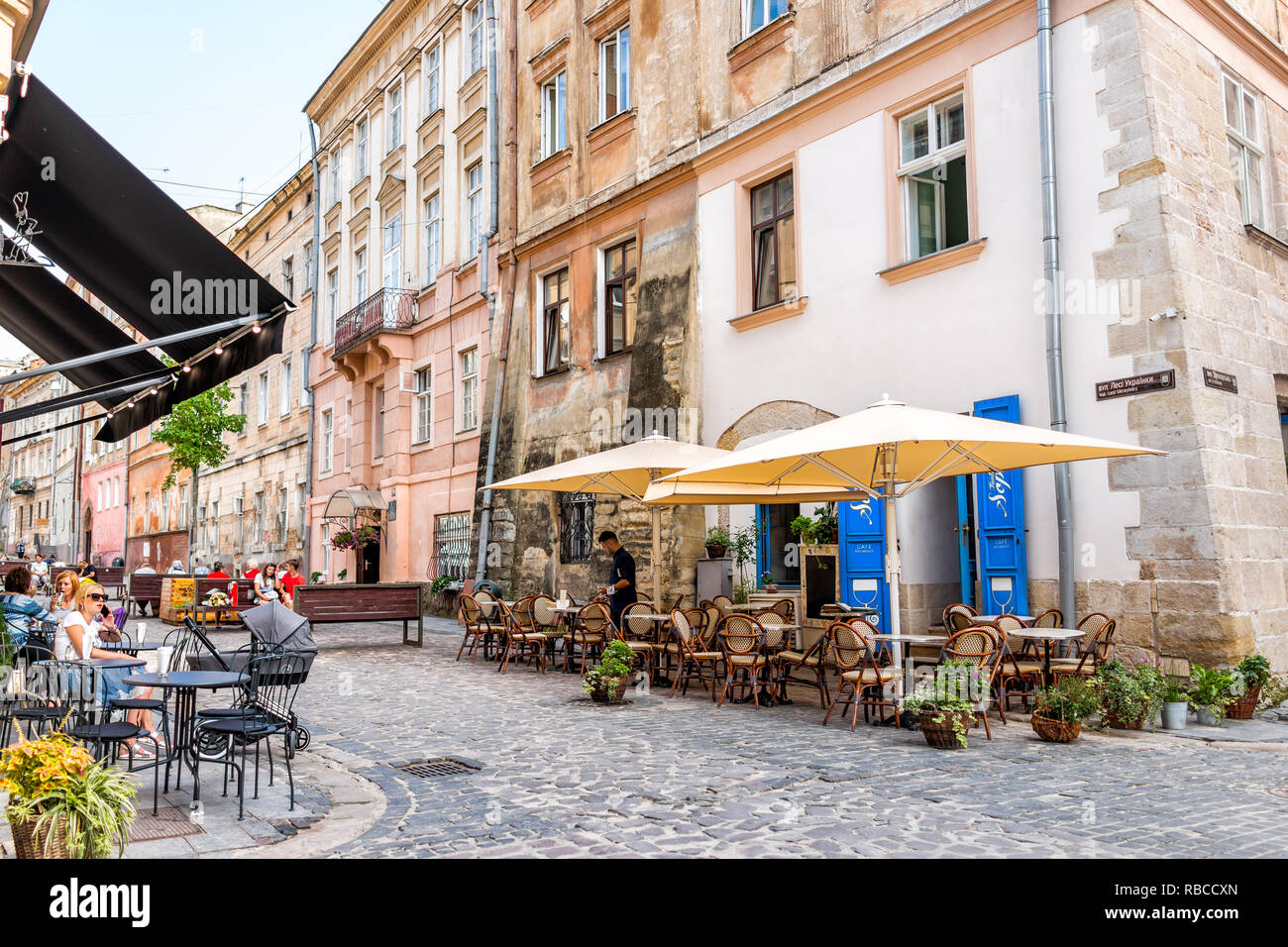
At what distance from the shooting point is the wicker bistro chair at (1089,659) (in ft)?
29.2

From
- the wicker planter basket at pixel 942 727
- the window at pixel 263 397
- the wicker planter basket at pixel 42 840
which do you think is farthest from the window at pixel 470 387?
the wicker planter basket at pixel 42 840

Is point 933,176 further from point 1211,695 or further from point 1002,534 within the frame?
point 1211,695

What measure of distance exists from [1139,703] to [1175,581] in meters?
1.61

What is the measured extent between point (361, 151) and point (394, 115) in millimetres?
2177

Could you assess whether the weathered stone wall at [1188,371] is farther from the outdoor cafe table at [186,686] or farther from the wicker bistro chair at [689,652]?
the outdoor cafe table at [186,686]

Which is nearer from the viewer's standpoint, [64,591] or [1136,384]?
[64,591]

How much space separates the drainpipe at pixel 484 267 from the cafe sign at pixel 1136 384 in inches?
478

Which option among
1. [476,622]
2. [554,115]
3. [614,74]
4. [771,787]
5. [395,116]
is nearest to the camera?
[771,787]

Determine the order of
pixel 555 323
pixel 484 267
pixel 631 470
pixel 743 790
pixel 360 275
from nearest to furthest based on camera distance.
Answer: pixel 743 790 < pixel 631 470 < pixel 555 323 < pixel 484 267 < pixel 360 275

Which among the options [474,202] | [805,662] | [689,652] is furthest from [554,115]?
[805,662]

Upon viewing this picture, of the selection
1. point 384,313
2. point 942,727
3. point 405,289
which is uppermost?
point 405,289

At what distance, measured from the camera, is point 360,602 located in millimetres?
16062

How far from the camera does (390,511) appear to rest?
964 inches
